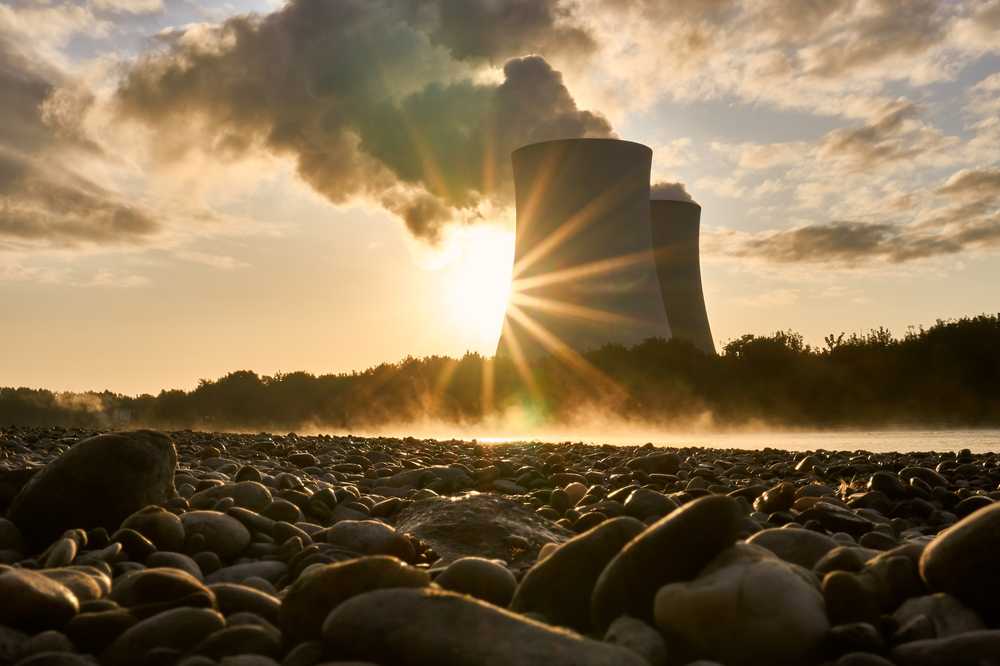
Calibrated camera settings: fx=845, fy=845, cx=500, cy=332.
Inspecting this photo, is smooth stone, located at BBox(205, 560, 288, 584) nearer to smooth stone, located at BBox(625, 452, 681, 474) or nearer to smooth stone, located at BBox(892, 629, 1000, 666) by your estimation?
smooth stone, located at BBox(892, 629, 1000, 666)

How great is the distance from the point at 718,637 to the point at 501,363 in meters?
19.2

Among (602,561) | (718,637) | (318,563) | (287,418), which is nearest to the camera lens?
(718,637)

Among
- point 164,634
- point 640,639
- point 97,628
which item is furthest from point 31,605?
point 640,639

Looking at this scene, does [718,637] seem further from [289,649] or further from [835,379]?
[835,379]

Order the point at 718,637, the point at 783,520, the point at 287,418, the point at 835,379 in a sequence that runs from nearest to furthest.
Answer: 1. the point at 718,637
2. the point at 783,520
3. the point at 835,379
4. the point at 287,418

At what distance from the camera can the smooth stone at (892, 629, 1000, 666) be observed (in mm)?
1303

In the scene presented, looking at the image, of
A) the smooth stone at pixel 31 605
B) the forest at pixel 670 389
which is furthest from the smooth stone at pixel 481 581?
the forest at pixel 670 389

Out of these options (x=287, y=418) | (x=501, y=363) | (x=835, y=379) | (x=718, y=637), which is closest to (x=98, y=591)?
(x=718, y=637)

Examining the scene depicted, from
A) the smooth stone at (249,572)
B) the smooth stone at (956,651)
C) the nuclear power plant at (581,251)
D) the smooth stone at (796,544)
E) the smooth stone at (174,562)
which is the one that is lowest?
the smooth stone at (249,572)

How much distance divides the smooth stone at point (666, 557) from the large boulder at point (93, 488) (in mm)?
1773

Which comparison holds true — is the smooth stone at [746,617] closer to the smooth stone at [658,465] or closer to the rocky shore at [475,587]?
the rocky shore at [475,587]

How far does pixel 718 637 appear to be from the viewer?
A: 140 cm

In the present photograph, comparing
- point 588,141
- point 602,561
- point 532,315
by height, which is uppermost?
point 588,141

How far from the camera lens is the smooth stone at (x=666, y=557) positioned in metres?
1.55
